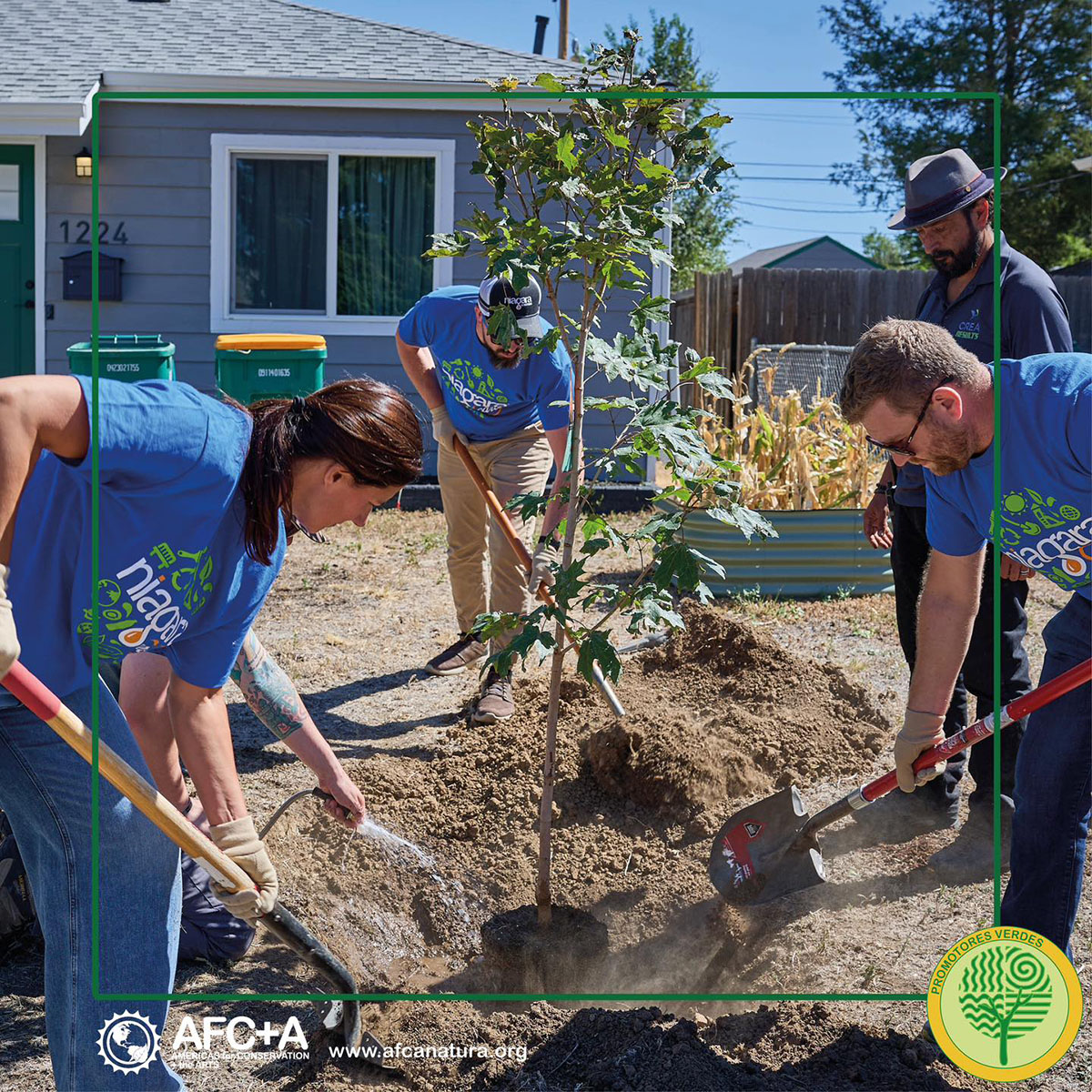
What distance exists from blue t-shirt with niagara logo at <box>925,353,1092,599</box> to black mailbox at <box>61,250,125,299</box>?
760cm

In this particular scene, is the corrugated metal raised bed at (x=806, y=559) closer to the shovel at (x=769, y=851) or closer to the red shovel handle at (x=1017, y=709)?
the shovel at (x=769, y=851)

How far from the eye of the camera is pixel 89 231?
898 cm

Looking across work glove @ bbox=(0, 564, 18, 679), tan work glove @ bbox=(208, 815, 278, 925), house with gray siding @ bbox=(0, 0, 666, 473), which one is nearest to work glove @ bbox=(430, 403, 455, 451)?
tan work glove @ bbox=(208, 815, 278, 925)

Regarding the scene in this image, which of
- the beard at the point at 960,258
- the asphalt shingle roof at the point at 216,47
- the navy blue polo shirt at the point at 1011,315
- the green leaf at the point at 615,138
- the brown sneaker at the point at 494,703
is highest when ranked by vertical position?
the asphalt shingle roof at the point at 216,47

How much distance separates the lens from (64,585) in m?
2.05

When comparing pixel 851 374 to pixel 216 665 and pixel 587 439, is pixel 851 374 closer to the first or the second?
pixel 216 665

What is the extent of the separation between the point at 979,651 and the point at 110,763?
2.51m

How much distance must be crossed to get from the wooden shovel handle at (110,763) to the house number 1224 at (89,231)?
7514mm

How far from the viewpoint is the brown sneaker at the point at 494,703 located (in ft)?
14.9

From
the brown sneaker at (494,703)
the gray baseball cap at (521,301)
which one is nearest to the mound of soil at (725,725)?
the brown sneaker at (494,703)

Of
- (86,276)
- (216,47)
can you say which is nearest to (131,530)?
(86,276)

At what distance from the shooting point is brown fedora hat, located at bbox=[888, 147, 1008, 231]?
322cm

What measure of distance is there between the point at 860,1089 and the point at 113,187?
8.29m

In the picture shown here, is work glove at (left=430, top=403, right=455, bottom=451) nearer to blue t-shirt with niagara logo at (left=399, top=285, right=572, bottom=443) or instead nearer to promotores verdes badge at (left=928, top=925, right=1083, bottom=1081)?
blue t-shirt with niagara logo at (left=399, top=285, right=572, bottom=443)
